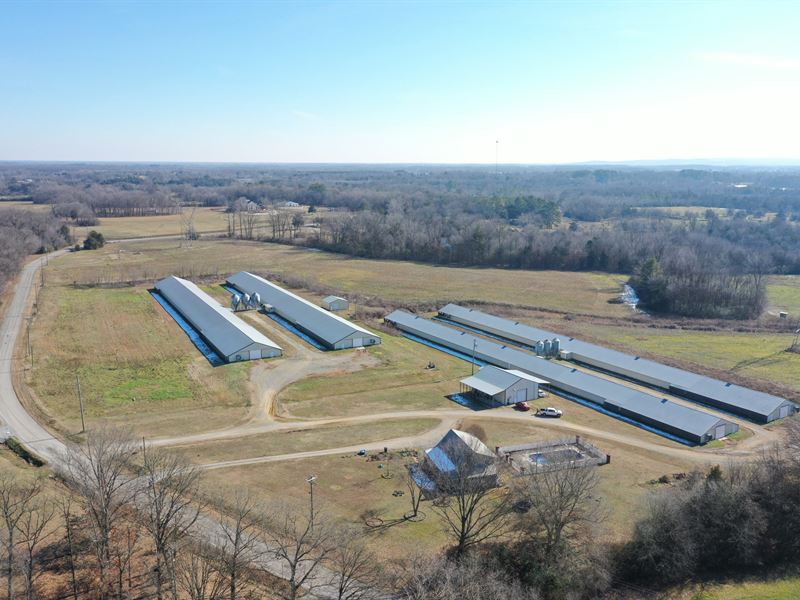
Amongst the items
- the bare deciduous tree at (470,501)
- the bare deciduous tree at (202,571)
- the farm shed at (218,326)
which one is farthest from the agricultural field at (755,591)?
the farm shed at (218,326)

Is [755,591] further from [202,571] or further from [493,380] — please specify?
[493,380]

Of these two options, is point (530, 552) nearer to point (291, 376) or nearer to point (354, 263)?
point (291, 376)

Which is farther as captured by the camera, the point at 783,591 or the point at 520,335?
the point at 520,335

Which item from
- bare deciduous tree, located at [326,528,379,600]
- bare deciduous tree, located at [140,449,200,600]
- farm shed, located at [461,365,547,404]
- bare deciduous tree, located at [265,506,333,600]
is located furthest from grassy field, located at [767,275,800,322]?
bare deciduous tree, located at [140,449,200,600]

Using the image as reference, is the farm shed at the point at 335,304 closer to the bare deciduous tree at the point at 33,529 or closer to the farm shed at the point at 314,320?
the farm shed at the point at 314,320

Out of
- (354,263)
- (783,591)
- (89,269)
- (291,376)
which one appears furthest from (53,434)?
(354,263)

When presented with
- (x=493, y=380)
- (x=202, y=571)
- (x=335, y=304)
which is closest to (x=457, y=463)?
→ (x=202, y=571)
